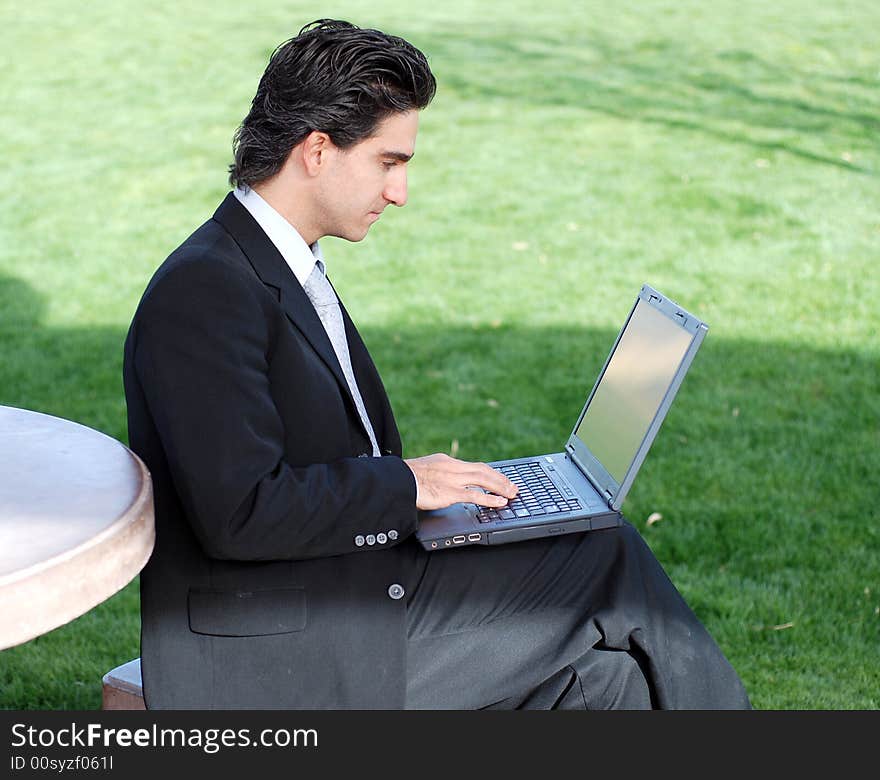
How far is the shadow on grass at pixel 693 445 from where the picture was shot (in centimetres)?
428

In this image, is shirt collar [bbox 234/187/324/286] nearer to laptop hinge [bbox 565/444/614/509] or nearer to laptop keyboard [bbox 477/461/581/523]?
laptop keyboard [bbox 477/461/581/523]

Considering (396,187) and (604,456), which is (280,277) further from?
(604,456)

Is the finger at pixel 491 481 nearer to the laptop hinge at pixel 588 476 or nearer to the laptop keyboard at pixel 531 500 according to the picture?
the laptop keyboard at pixel 531 500

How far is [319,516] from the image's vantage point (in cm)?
251

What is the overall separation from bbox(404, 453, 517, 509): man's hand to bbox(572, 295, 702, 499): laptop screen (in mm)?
278

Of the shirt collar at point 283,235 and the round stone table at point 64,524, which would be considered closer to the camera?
the round stone table at point 64,524

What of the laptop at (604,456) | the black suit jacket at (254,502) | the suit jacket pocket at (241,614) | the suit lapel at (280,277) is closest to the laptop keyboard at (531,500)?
the laptop at (604,456)

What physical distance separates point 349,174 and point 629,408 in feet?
2.80

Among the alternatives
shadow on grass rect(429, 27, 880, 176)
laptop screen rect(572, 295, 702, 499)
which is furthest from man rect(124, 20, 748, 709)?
shadow on grass rect(429, 27, 880, 176)

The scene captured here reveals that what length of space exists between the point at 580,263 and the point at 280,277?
6.12 meters

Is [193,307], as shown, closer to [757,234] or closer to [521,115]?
[757,234]

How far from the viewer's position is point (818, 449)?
579 cm

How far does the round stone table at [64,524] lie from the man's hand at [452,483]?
1.88 ft

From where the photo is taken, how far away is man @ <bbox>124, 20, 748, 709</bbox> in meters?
2.43
